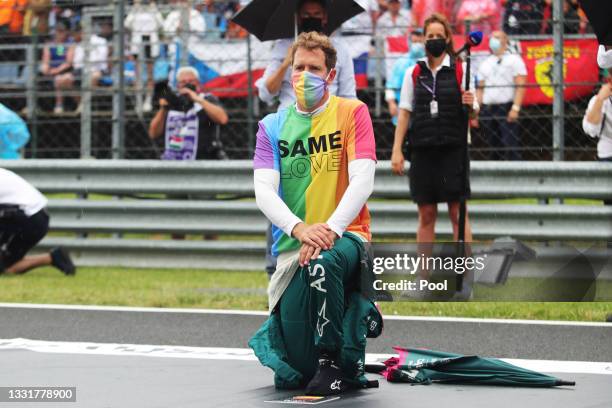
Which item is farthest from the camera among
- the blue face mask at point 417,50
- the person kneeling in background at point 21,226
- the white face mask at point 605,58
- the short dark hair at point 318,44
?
the blue face mask at point 417,50

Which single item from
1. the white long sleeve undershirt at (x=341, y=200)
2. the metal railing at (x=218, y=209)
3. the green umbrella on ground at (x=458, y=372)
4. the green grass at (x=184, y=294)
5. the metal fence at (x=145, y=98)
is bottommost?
the green grass at (x=184, y=294)

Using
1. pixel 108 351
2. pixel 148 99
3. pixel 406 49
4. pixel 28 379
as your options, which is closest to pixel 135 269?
pixel 148 99

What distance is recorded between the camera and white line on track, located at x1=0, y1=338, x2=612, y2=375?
6.69 metres

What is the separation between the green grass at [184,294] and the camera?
914 cm

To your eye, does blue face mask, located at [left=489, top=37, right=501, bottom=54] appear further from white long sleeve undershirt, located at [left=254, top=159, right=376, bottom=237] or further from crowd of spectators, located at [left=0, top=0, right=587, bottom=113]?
white long sleeve undershirt, located at [left=254, top=159, right=376, bottom=237]

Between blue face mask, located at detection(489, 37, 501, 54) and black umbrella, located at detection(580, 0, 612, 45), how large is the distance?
4530 millimetres

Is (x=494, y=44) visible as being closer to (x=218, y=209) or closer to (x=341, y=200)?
(x=218, y=209)

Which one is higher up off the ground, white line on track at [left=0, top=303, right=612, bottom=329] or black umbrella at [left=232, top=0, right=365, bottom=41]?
black umbrella at [left=232, top=0, right=365, bottom=41]

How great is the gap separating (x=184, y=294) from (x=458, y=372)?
443cm

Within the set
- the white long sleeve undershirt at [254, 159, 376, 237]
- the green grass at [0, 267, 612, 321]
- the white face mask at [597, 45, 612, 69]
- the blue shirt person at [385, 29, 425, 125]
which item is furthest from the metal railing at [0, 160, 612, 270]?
the white long sleeve undershirt at [254, 159, 376, 237]

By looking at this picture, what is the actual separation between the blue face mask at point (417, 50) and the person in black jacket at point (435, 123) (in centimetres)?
209

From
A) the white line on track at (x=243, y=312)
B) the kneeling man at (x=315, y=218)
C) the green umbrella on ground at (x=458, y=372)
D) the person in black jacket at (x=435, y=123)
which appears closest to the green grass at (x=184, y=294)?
the white line on track at (x=243, y=312)

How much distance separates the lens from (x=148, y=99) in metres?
13.9

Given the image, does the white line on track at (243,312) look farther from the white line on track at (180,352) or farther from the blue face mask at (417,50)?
the blue face mask at (417,50)
